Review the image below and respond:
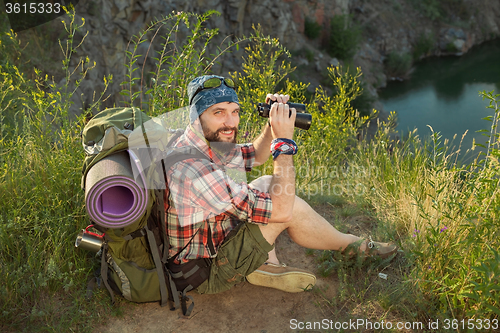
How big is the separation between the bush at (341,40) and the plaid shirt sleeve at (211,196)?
21024 millimetres

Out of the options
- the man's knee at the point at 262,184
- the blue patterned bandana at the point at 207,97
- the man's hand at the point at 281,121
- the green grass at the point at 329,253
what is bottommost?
the green grass at the point at 329,253

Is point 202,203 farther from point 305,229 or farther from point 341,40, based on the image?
point 341,40

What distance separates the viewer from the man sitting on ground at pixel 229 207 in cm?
185

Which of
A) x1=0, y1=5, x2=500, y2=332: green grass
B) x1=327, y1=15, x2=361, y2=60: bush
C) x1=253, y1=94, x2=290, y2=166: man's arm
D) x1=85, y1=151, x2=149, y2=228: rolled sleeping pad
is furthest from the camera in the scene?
x1=327, y1=15, x2=361, y2=60: bush

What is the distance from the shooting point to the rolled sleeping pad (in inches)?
62.3

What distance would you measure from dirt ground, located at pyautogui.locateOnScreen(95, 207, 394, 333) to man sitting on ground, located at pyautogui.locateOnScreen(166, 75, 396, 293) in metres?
0.09

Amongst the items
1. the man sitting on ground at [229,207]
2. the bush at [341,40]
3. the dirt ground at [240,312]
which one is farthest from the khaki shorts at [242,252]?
the bush at [341,40]

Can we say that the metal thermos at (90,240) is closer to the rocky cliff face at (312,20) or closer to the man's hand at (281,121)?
the man's hand at (281,121)

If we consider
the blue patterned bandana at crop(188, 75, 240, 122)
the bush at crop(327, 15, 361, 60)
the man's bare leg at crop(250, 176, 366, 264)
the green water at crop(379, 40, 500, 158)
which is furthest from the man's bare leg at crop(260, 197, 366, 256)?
the bush at crop(327, 15, 361, 60)

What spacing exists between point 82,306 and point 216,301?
2.35 feet

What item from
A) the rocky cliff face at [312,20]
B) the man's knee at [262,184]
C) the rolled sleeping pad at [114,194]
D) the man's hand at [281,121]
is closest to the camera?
the rolled sleeping pad at [114,194]

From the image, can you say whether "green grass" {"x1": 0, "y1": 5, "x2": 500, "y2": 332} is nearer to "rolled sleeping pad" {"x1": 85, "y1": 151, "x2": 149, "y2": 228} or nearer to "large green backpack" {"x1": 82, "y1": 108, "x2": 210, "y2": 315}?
"large green backpack" {"x1": 82, "y1": 108, "x2": 210, "y2": 315}

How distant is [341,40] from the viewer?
21.2 m

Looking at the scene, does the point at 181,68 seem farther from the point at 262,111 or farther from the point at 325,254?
the point at 325,254
